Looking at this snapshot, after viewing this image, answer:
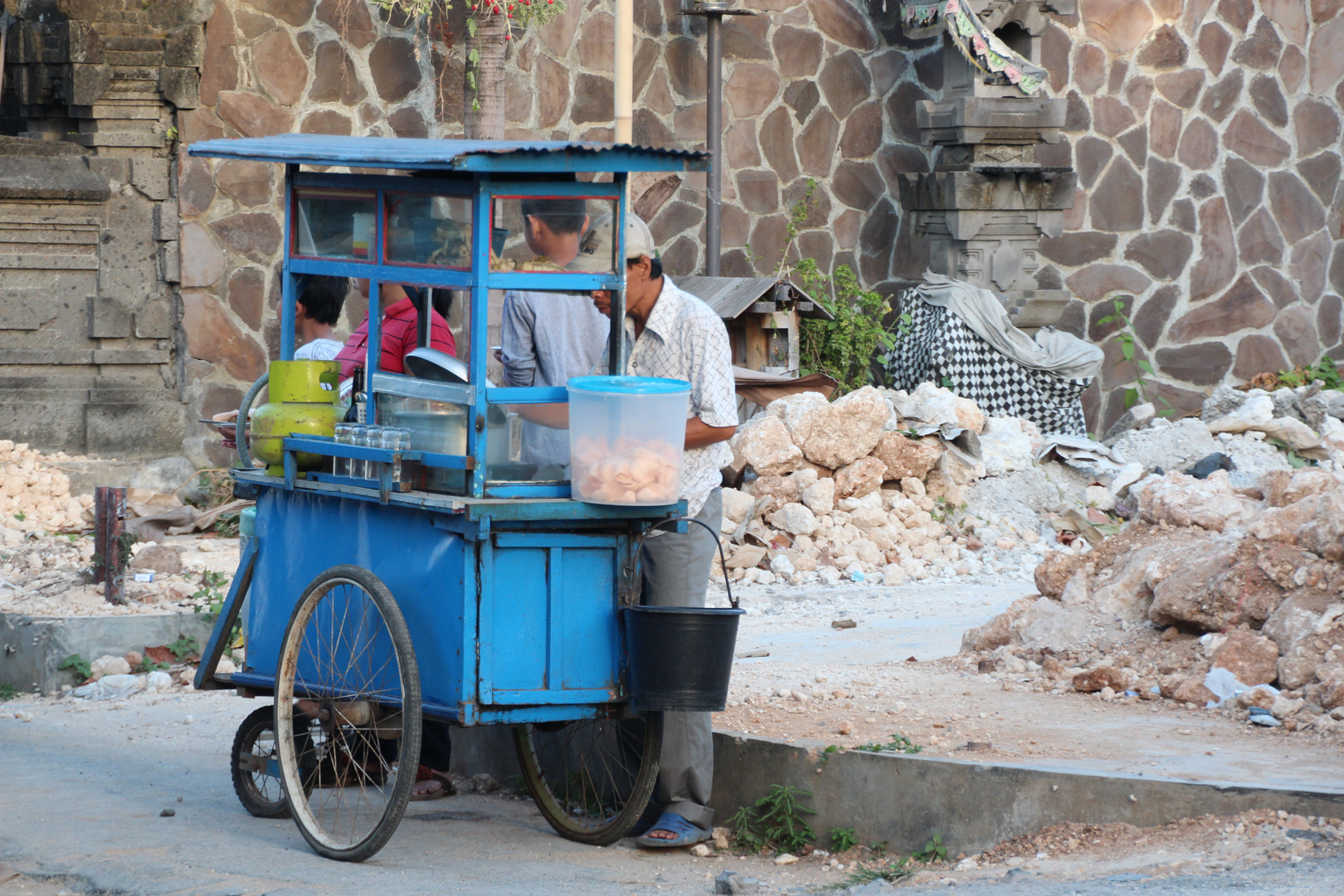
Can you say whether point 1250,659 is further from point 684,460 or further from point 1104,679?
point 684,460

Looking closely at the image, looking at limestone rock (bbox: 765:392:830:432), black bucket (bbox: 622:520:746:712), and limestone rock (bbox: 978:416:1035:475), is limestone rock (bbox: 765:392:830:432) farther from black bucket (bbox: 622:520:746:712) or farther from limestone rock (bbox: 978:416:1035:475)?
black bucket (bbox: 622:520:746:712)

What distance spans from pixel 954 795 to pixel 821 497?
4606 millimetres

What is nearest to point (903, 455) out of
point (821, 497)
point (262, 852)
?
point (821, 497)

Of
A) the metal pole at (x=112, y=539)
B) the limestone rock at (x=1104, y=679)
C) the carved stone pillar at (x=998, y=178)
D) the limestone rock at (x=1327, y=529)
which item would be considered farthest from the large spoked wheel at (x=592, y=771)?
the carved stone pillar at (x=998, y=178)

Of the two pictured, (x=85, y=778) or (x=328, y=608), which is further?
(x=85, y=778)

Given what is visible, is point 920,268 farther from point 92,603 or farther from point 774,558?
point 92,603

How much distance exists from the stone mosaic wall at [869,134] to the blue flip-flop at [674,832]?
6717 mm

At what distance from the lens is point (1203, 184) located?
13008mm

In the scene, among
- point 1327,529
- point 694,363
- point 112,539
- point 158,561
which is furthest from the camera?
point 158,561

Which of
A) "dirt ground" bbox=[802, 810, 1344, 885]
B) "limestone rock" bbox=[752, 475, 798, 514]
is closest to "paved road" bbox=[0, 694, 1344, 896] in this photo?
"dirt ground" bbox=[802, 810, 1344, 885]

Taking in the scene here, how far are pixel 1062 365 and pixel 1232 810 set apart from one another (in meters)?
7.31

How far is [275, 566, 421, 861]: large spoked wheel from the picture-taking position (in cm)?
430

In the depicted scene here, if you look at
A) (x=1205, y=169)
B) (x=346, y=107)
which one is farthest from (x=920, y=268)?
(x=346, y=107)

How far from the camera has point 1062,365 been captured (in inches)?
450
